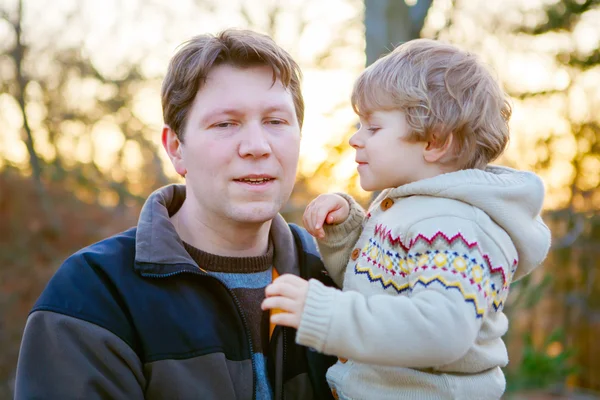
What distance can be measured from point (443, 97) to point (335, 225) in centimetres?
68

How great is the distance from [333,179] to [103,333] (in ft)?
15.9

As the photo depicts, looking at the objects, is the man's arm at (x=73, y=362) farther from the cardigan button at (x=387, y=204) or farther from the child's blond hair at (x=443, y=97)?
the child's blond hair at (x=443, y=97)

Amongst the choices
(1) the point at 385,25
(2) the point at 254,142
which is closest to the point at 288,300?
(2) the point at 254,142

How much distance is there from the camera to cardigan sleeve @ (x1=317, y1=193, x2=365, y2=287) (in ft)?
8.37

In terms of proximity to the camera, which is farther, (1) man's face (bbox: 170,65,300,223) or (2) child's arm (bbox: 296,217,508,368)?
(1) man's face (bbox: 170,65,300,223)

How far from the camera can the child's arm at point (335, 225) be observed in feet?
8.32

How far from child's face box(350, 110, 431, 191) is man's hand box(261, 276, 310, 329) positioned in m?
0.59

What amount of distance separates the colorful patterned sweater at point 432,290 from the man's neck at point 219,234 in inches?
19.1

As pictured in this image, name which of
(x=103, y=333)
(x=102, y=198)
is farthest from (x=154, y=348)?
(x=102, y=198)

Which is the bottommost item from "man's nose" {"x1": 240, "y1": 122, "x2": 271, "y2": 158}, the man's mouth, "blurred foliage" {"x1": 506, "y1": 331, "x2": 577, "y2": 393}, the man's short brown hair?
"blurred foliage" {"x1": 506, "y1": 331, "x2": 577, "y2": 393}

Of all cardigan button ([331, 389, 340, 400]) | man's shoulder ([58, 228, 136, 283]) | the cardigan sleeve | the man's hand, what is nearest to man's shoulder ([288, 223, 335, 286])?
the cardigan sleeve

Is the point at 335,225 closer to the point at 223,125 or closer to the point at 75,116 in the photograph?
the point at 223,125

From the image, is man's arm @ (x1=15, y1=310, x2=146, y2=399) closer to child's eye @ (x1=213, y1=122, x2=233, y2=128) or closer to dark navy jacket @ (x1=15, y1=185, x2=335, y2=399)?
dark navy jacket @ (x1=15, y1=185, x2=335, y2=399)

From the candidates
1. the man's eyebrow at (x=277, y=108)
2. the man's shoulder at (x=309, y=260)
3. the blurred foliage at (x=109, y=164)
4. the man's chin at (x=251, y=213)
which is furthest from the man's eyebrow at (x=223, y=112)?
the blurred foliage at (x=109, y=164)
